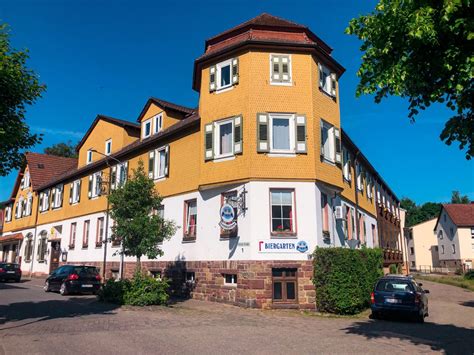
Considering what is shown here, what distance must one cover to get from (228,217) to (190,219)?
3958 mm

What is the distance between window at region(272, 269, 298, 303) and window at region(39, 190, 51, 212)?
29.8 meters

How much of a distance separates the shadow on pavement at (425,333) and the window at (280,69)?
35.0 ft

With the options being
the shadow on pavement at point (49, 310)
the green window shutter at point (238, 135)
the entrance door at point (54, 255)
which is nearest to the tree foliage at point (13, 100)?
the shadow on pavement at point (49, 310)

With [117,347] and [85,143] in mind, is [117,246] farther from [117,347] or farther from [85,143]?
[117,347]

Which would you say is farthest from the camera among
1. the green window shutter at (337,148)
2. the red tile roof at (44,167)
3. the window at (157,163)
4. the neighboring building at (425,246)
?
the neighboring building at (425,246)

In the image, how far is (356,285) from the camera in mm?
17156

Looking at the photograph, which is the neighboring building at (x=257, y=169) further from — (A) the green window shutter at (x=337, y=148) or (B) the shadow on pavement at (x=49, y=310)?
(B) the shadow on pavement at (x=49, y=310)

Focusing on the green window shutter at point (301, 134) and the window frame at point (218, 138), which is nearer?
the green window shutter at point (301, 134)

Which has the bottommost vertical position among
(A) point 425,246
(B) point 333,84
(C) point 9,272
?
(C) point 9,272

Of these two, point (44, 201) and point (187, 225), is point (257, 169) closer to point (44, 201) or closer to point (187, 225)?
point (187, 225)

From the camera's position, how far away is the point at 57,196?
38.8m

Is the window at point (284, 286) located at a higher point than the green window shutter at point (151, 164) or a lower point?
lower

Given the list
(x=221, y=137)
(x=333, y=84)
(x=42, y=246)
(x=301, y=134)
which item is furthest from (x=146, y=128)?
(x=42, y=246)

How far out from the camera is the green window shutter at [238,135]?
18922mm
